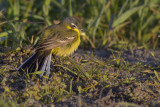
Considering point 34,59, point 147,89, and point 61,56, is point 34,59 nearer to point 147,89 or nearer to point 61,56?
point 61,56

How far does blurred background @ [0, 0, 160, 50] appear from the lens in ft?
21.3

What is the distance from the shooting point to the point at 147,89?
3.90 metres

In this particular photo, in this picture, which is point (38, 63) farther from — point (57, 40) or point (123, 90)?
point (123, 90)

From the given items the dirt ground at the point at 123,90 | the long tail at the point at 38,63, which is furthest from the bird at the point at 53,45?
the dirt ground at the point at 123,90

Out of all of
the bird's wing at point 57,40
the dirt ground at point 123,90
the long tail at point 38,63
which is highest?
the bird's wing at point 57,40

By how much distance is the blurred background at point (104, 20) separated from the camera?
255 inches

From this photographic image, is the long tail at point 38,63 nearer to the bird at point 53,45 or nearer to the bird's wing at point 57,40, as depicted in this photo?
the bird at point 53,45

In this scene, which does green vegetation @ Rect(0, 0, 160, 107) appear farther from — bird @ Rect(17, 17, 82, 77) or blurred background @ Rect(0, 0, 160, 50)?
bird @ Rect(17, 17, 82, 77)

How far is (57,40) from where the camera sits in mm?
5062

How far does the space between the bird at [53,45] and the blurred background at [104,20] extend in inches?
34.2

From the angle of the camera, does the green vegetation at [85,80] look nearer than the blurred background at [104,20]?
Yes

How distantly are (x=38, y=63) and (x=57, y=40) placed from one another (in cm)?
85

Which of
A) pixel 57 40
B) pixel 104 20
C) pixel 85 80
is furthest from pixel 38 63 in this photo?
pixel 104 20

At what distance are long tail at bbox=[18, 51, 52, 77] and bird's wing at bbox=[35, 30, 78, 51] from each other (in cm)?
16
